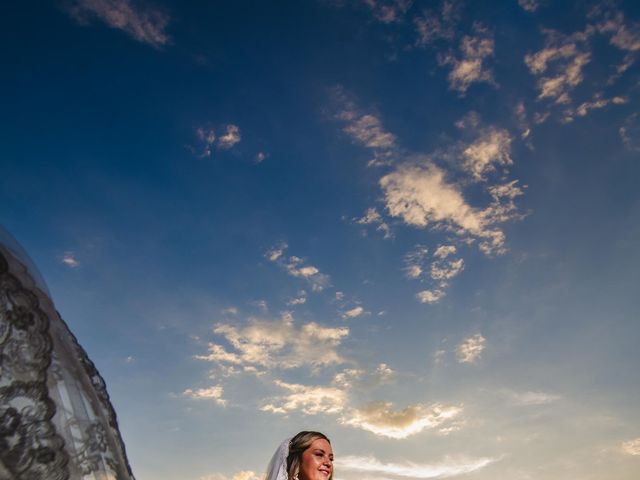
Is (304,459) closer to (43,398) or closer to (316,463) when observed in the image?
(316,463)

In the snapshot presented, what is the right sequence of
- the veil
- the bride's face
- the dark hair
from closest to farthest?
the veil < the bride's face < the dark hair

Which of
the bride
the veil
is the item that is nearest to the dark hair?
the bride

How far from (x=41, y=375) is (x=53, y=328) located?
34 centimetres

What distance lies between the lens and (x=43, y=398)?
268 centimetres

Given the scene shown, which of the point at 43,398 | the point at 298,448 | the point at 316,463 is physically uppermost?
the point at 298,448

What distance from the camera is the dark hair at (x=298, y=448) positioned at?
7.74 meters

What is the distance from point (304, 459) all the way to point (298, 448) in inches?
10.3

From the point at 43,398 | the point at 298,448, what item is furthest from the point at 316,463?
the point at 43,398

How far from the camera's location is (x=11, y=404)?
2.58m

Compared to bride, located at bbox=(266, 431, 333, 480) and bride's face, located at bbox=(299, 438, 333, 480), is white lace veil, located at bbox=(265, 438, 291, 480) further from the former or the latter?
bride's face, located at bbox=(299, 438, 333, 480)

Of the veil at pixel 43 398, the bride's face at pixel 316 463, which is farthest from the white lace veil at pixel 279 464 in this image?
the veil at pixel 43 398

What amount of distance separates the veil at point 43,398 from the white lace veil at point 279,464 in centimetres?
528

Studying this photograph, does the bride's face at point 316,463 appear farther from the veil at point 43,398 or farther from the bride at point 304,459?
the veil at point 43,398

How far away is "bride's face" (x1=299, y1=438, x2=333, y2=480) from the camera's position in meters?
7.56
